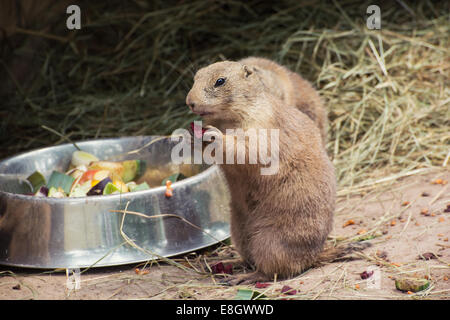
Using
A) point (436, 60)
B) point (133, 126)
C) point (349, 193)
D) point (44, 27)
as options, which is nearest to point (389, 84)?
point (436, 60)

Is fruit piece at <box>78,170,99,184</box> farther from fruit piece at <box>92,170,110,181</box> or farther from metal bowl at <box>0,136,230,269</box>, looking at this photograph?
metal bowl at <box>0,136,230,269</box>

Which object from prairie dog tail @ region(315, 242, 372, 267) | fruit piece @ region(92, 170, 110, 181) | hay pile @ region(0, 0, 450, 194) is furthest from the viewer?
hay pile @ region(0, 0, 450, 194)

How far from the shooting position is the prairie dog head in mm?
3070

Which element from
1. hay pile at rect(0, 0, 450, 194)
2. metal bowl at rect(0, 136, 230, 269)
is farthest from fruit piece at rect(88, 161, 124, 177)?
hay pile at rect(0, 0, 450, 194)

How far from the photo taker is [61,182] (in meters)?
4.21

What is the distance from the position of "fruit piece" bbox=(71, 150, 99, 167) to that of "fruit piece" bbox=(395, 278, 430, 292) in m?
2.56

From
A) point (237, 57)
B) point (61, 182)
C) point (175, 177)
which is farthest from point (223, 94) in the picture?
point (237, 57)

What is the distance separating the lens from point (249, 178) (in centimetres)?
326

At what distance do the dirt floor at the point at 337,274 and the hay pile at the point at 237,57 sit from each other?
2.58 ft

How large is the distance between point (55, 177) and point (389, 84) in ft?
10.4

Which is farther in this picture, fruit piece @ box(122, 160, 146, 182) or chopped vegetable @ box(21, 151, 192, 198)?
fruit piece @ box(122, 160, 146, 182)

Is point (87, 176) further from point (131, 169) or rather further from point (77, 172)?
point (131, 169)

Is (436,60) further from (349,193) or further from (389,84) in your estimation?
(349,193)

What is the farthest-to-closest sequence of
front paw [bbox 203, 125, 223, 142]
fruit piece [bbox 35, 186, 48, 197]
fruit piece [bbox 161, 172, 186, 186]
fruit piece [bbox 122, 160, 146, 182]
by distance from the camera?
1. fruit piece [bbox 122, 160, 146, 182]
2. fruit piece [bbox 161, 172, 186, 186]
3. fruit piece [bbox 35, 186, 48, 197]
4. front paw [bbox 203, 125, 223, 142]
